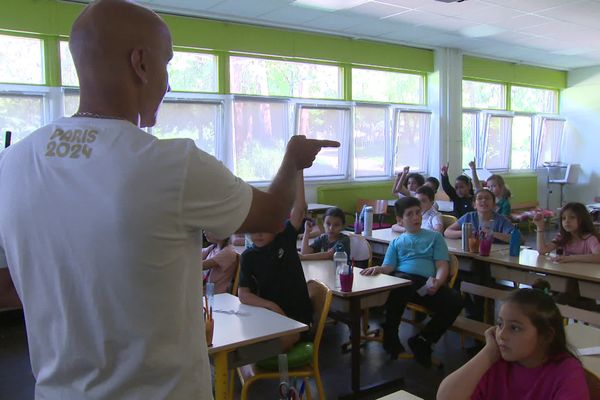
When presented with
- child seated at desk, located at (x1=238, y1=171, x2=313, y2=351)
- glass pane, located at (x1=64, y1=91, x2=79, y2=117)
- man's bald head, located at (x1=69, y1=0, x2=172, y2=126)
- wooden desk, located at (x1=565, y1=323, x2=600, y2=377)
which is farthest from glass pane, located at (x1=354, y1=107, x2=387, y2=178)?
man's bald head, located at (x1=69, y1=0, x2=172, y2=126)

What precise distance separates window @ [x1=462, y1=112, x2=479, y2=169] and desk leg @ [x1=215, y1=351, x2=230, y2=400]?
8.31 metres

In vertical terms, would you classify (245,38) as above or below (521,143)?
above

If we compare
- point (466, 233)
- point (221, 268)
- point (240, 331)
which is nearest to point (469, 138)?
point (466, 233)

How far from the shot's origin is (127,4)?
940mm

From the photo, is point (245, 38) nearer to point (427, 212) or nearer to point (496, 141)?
point (427, 212)

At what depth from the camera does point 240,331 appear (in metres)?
2.39

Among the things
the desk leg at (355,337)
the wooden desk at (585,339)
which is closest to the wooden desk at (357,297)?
the desk leg at (355,337)

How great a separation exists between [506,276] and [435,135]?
5597 mm

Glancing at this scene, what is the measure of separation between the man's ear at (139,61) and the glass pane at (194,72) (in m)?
5.98

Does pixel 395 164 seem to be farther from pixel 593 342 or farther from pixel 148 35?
pixel 148 35

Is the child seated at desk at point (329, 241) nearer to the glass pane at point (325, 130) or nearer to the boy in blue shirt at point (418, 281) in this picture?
the boy in blue shirt at point (418, 281)

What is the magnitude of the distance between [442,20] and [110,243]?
7.17 m

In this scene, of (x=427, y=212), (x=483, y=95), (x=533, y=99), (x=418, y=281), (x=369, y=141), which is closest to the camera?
(x=418, y=281)

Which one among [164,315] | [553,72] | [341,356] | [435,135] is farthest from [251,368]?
[553,72]
